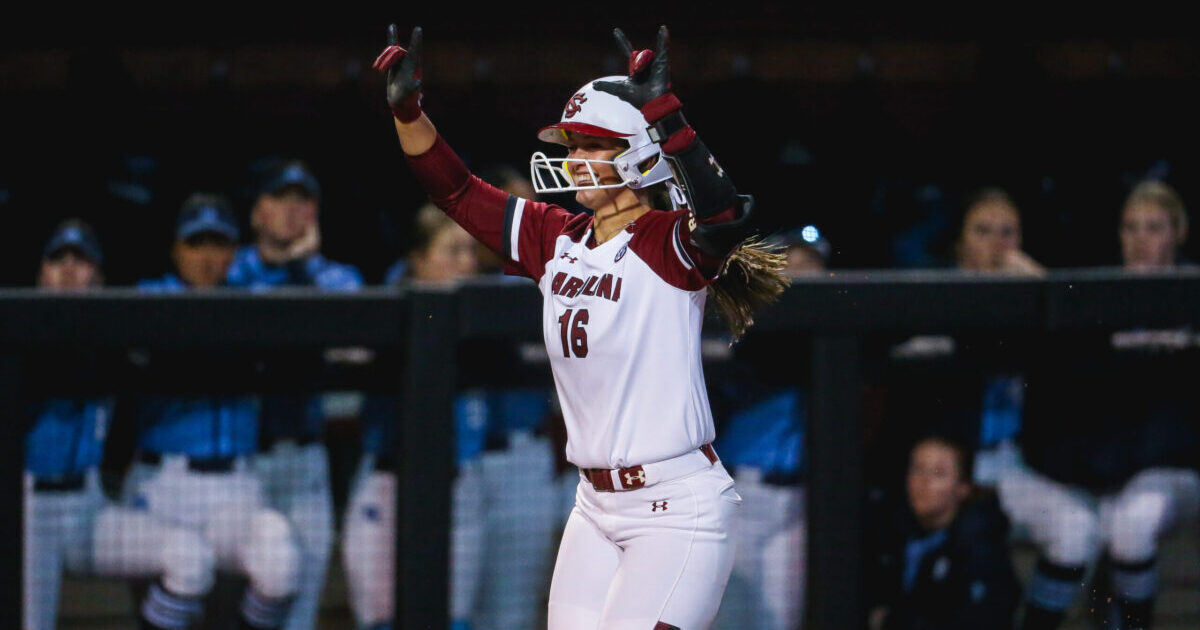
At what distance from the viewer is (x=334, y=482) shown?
3.31 m

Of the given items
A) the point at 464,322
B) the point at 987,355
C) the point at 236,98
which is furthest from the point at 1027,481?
the point at 236,98

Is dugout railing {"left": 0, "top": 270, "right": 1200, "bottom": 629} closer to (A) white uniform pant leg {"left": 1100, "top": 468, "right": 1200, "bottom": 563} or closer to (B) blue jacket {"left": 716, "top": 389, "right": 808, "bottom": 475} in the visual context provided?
(B) blue jacket {"left": 716, "top": 389, "right": 808, "bottom": 475}

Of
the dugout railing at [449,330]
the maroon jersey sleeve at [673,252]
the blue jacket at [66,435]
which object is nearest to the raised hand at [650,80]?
the maroon jersey sleeve at [673,252]

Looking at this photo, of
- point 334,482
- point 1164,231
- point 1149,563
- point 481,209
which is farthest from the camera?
point 1164,231

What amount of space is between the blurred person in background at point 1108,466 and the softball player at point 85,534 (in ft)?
6.36

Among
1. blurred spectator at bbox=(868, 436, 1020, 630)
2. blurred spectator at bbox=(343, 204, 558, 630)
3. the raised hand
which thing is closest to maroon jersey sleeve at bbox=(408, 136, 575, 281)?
the raised hand

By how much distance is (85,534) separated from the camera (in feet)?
10.6

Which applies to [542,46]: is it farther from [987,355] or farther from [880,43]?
[987,355]

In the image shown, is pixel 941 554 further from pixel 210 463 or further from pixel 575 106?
pixel 210 463

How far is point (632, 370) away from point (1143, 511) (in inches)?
70.1

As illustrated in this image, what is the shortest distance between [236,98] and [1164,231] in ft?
11.8

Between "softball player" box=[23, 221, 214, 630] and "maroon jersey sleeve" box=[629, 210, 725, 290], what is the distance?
1.46 meters

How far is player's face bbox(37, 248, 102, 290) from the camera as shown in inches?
151

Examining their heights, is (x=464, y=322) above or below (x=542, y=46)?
below
